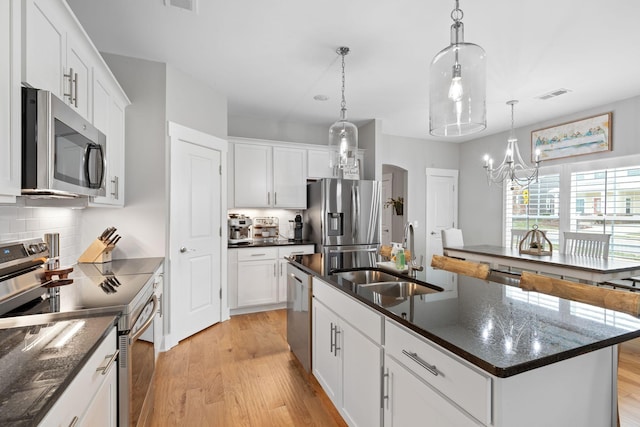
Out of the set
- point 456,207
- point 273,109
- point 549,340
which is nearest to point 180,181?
point 273,109

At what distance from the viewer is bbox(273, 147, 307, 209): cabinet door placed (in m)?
4.43

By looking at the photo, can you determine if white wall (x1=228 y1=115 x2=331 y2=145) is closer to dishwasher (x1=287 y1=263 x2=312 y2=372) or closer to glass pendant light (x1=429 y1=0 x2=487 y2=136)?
dishwasher (x1=287 y1=263 x2=312 y2=372)

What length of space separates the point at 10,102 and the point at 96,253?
167 centimetres

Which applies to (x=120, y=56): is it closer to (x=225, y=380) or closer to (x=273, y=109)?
(x=273, y=109)

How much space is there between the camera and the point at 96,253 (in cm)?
249

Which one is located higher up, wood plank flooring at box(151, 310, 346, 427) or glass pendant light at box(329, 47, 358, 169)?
glass pendant light at box(329, 47, 358, 169)

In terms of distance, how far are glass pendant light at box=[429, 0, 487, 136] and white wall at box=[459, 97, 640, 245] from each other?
3.72 metres

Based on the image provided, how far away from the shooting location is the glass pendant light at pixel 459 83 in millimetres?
1443

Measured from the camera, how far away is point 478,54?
1444mm

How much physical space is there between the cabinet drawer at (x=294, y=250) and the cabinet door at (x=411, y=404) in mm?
2836

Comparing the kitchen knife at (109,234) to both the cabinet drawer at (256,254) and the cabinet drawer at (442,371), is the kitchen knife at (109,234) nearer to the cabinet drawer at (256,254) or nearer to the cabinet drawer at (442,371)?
the cabinet drawer at (256,254)

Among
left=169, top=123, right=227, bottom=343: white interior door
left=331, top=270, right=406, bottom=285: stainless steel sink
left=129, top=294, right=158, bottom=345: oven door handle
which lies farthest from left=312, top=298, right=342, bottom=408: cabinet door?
left=169, top=123, right=227, bottom=343: white interior door

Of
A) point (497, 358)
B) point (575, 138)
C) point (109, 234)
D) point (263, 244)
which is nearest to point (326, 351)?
point (497, 358)

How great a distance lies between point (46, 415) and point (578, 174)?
5678 mm
